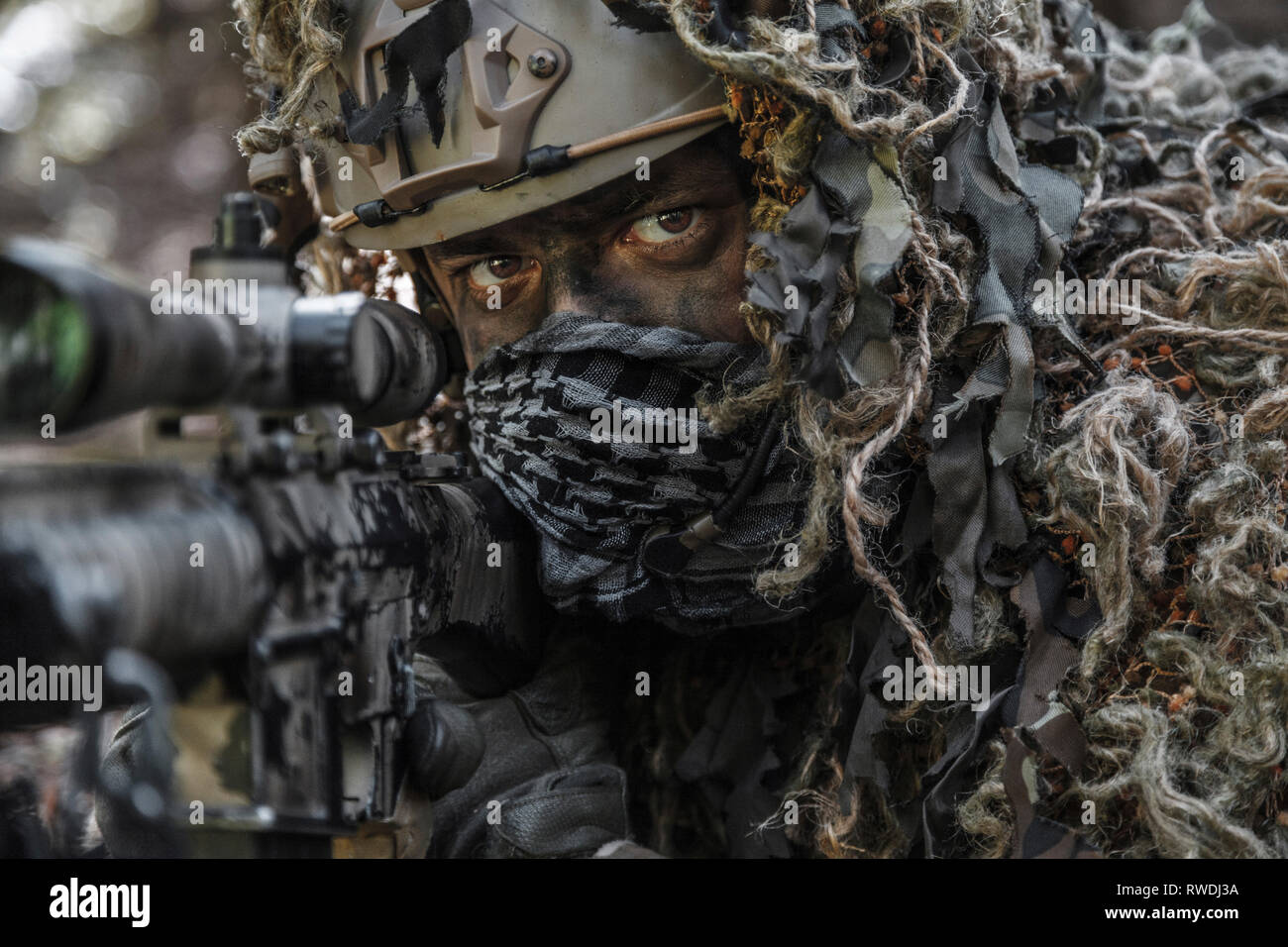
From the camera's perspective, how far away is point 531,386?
4.58ft

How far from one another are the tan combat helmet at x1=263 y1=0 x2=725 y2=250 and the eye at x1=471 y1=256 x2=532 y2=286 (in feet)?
0.36

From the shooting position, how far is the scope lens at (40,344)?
0.77 meters

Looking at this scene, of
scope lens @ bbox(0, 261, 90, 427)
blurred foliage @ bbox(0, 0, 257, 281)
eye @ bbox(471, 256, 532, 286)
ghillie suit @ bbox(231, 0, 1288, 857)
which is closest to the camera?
scope lens @ bbox(0, 261, 90, 427)

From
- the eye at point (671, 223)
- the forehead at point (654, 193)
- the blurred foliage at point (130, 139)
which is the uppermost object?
the blurred foliage at point (130, 139)

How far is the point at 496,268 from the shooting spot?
57.6 inches

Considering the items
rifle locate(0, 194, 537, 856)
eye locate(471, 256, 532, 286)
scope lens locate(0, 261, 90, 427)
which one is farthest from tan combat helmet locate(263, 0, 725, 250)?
scope lens locate(0, 261, 90, 427)

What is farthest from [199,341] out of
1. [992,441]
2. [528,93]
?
[992,441]

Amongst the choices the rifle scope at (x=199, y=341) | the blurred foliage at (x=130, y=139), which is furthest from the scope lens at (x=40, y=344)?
the blurred foliage at (x=130, y=139)

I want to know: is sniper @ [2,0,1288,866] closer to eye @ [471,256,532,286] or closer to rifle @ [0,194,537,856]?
eye @ [471,256,532,286]

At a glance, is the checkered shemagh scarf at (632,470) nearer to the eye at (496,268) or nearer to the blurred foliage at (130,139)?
the eye at (496,268)

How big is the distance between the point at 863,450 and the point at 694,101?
0.45m

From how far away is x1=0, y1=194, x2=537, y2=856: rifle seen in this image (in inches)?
31.0

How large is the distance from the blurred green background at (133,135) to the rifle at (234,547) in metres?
2.74

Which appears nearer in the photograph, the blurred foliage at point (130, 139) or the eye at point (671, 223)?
the eye at point (671, 223)
